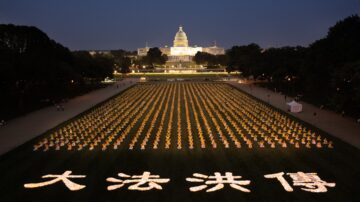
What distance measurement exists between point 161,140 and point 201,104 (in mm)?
22828

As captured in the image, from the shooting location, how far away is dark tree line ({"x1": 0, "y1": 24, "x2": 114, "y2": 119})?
4482cm

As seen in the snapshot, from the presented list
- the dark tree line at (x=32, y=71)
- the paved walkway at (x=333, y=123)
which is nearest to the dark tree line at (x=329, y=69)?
the paved walkway at (x=333, y=123)

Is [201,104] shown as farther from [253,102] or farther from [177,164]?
[177,164]

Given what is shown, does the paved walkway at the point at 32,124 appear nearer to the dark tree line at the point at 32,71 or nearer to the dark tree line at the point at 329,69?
the dark tree line at the point at 32,71

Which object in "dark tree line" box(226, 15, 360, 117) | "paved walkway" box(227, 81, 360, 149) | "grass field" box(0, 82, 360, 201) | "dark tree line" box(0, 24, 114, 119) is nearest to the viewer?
"grass field" box(0, 82, 360, 201)

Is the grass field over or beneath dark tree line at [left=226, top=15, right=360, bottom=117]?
beneath

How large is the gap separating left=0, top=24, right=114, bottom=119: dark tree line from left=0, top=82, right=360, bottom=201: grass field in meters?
11.1

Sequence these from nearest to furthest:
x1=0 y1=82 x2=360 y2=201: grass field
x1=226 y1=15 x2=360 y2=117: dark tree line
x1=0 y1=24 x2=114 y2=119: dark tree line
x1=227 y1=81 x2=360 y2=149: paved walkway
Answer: x1=0 y1=82 x2=360 y2=201: grass field < x1=227 y1=81 x2=360 y2=149: paved walkway < x1=226 y1=15 x2=360 y2=117: dark tree line < x1=0 y1=24 x2=114 y2=119: dark tree line

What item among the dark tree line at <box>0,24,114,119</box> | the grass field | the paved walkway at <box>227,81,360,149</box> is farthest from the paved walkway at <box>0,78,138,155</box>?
the paved walkway at <box>227,81,360,149</box>

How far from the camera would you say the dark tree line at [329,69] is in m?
34.8

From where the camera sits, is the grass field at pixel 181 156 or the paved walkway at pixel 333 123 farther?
the paved walkway at pixel 333 123

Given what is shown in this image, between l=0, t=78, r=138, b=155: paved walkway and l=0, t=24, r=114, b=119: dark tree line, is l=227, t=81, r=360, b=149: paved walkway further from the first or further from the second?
l=0, t=24, r=114, b=119: dark tree line

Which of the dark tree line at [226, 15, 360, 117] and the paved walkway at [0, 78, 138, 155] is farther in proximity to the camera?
the dark tree line at [226, 15, 360, 117]

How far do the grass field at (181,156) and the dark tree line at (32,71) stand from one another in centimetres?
1109
